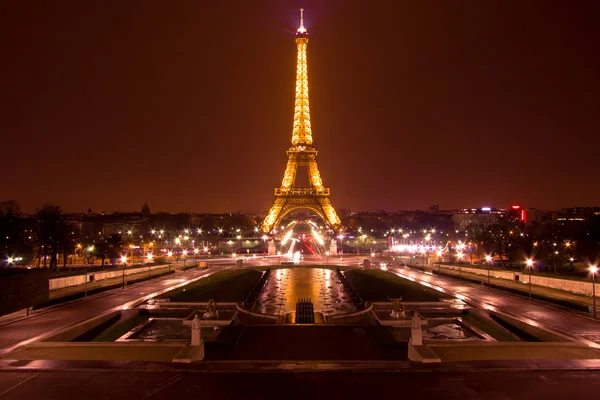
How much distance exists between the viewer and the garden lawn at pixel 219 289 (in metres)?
32.4

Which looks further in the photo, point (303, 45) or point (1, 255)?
→ point (303, 45)

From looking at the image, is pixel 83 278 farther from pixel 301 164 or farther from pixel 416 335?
pixel 301 164

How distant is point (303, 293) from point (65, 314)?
16.3 metres

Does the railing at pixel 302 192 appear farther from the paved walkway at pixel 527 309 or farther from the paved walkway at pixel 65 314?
the paved walkway at pixel 65 314

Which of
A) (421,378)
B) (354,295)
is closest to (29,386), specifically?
(421,378)

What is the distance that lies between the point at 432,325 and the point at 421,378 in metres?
10.7

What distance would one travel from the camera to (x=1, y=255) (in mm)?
44188

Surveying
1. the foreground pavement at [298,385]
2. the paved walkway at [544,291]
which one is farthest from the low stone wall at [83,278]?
the paved walkway at [544,291]

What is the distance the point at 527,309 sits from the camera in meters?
27.7

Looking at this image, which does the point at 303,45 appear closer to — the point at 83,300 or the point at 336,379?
the point at 83,300

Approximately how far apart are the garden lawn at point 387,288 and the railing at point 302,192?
52.5 metres

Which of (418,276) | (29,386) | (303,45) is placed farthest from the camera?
(303,45)

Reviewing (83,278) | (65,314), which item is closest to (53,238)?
(83,278)

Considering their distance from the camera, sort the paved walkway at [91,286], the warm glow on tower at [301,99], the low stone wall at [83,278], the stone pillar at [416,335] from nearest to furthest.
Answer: the stone pillar at [416,335] → the paved walkway at [91,286] → the low stone wall at [83,278] → the warm glow on tower at [301,99]
